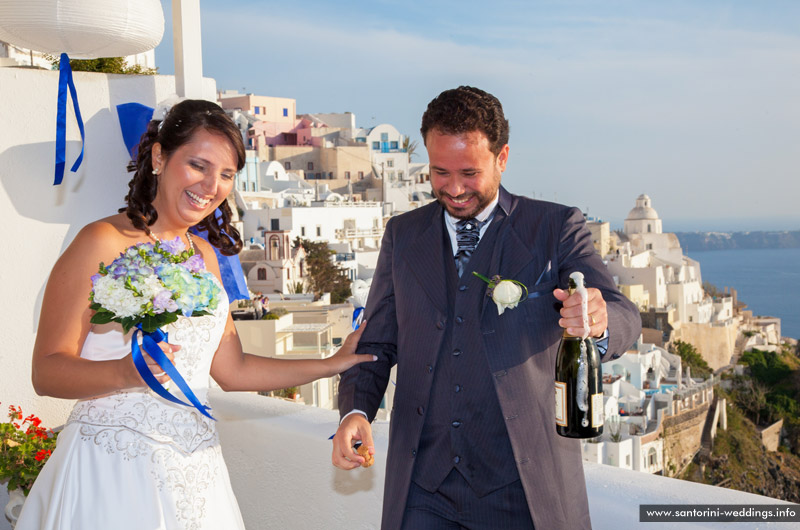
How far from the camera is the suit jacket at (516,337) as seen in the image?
167cm

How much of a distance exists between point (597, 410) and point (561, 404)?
0.25 feet

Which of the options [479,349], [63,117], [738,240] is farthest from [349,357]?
[738,240]

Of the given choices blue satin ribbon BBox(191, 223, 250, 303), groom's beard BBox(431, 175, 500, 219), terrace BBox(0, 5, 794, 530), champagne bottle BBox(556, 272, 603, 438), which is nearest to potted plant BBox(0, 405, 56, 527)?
terrace BBox(0, 5, 794, 530)

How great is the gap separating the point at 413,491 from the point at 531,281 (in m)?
0.55

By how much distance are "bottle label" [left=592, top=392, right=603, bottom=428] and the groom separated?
101 millimetres

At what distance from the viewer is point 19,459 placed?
8.86 feet

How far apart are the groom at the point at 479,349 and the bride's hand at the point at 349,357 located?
0.11m

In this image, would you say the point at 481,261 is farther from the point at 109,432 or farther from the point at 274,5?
the point at 274,5

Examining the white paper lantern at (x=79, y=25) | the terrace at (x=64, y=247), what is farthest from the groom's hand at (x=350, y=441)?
the white paper lantern at (x=79, y=25)

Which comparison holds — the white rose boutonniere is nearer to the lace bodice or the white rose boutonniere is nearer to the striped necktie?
the striped necktie

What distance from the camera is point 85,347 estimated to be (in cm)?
181

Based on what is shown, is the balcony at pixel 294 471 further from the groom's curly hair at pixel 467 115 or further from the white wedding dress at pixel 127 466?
the groom's curly hair at pixel 467 115

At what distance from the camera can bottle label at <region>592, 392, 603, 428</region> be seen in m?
1.64

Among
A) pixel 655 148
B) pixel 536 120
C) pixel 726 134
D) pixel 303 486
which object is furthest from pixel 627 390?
pixel 726 134
